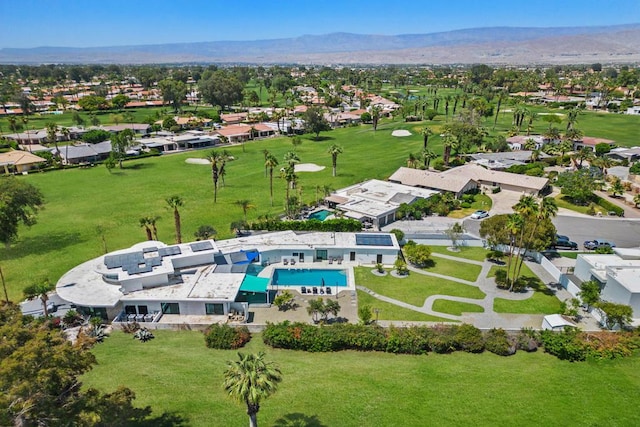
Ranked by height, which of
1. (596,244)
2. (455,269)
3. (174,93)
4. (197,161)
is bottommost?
(455,269)

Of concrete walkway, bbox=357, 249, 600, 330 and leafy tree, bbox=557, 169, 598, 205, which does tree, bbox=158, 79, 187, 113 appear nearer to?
leafy tree, bbox=557, 169, 598, 205

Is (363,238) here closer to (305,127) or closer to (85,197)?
(85,197)

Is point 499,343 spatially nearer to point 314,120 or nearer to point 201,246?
point 201,246

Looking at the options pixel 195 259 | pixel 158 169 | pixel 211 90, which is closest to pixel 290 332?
pixel 195 259

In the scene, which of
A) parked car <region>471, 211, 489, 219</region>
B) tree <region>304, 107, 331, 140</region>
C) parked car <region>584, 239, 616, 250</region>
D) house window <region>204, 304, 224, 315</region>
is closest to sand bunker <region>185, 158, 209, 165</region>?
tree <region>304, 107, 331, 140</region>

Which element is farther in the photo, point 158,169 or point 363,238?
point 158,169

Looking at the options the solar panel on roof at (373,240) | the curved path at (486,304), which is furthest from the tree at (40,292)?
the solar panel on roof at (373,240)

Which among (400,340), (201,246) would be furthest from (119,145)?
(400,340)
